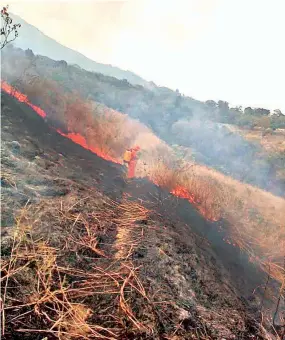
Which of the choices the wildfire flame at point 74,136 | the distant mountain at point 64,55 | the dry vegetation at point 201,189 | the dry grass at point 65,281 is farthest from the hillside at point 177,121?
the distant mountain at point 64,55

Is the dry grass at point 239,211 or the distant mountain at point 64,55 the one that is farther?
the distant mountain at point 64,55

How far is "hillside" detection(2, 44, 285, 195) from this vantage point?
14.7 metres

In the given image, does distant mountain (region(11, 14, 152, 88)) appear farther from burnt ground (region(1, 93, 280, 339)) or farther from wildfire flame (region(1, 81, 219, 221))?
burnt ground (region(1, 93, 280, 339))

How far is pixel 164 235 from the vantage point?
4.73 metres

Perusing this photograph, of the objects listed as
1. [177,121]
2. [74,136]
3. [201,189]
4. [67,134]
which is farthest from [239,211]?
[177,121]

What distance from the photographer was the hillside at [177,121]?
14.7m

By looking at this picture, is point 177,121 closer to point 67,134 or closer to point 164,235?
point 67,134

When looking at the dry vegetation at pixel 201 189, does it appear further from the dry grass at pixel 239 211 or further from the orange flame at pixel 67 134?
the orange flame at pixel 67 134

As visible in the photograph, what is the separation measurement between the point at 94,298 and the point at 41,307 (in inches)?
20.0

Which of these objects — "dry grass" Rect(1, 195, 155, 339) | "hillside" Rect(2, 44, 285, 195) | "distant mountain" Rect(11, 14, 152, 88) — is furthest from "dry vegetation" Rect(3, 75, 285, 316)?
"distant mountain" Rect(11, 14, 152, 88)

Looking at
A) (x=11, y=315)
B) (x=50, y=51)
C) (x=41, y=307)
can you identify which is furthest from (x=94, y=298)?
(x=50, y=51)

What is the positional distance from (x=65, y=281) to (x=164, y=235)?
1969 millimetres

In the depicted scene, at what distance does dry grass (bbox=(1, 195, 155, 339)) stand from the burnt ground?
8.9 inches

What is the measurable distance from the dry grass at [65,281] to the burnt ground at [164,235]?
23cm
